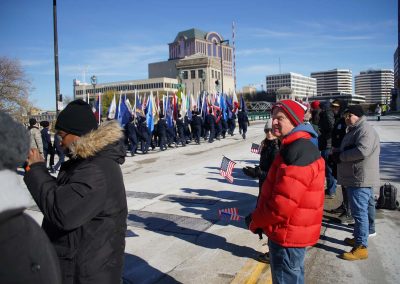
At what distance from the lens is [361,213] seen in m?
4.43

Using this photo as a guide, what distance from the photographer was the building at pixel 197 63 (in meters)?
119

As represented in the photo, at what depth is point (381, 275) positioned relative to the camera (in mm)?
4004

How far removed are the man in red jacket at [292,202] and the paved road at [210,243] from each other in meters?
1.33

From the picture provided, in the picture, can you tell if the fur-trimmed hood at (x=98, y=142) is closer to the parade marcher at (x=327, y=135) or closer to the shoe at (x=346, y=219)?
the shoe at (x=346, y=219)

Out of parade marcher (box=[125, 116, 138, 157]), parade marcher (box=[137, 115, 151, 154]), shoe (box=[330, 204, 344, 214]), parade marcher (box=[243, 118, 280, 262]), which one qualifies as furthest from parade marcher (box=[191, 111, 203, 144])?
parade marcher (box=[243, 118, 280, 262])

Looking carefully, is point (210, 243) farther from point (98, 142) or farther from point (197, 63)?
point (197, 63)

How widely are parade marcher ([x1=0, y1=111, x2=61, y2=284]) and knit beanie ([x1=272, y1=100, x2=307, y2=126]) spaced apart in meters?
2.00

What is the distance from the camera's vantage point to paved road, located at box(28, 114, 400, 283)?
407 centimetres

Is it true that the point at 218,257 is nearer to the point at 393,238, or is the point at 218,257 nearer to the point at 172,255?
the point at 172,255

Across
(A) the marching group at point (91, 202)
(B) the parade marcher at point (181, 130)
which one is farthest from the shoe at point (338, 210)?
(B) the parade marcher at point (181, 130)

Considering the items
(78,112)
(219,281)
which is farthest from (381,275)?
(78,112)

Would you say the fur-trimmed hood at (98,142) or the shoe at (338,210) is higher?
the fur-trimmed hood at (98,142)

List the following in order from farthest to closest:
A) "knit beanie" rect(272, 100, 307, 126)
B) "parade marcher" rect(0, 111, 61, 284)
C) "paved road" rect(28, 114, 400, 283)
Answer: "paved road" rect(28, 114, 400, 283), "knit beanie" rect(272, 100, 307, 126), "parade marcher" rect(0, 111, 61, 284)

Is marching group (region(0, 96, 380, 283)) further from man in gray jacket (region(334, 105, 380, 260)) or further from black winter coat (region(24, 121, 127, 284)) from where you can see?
man in gray jacket (region(334, 105, 380, 260))
